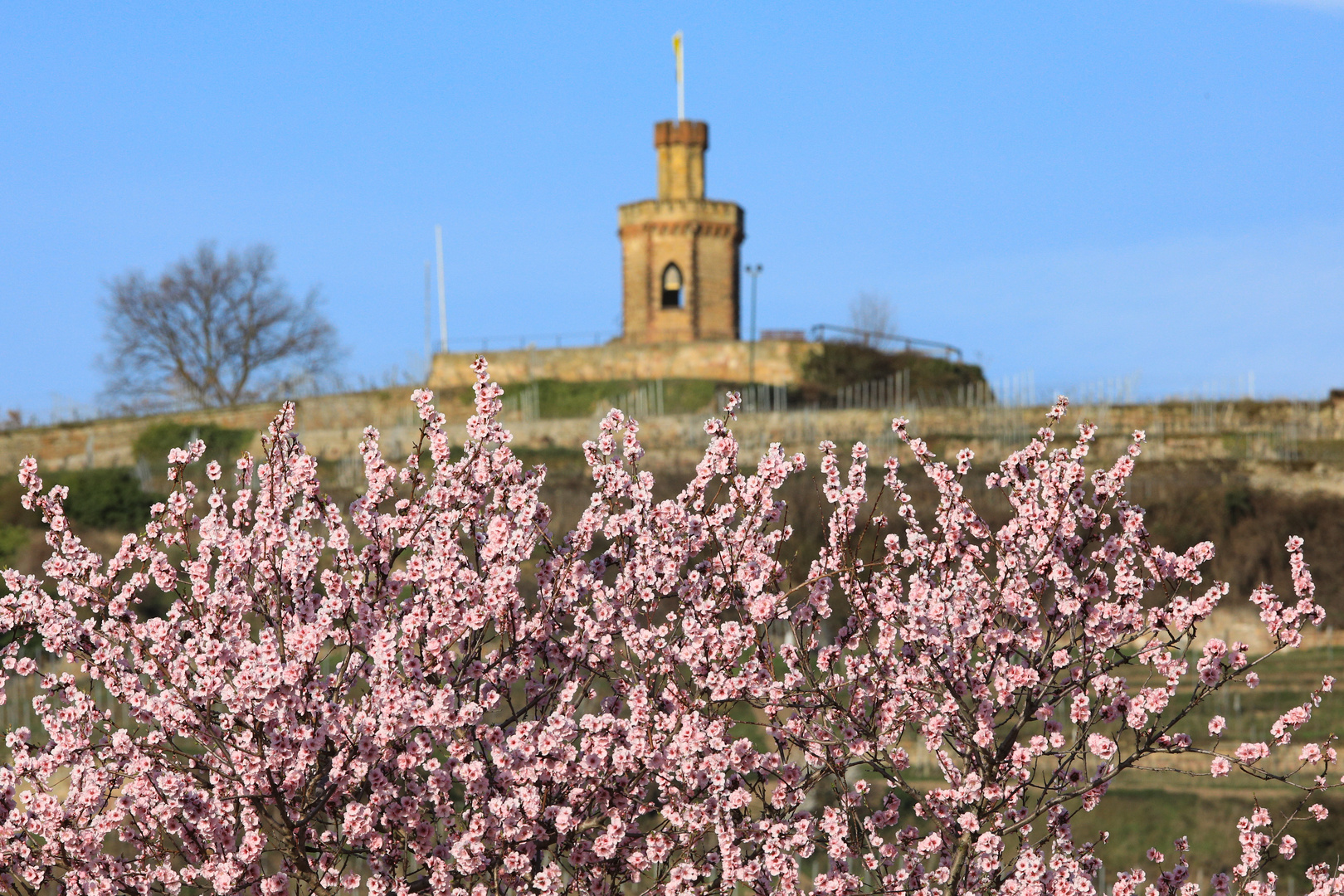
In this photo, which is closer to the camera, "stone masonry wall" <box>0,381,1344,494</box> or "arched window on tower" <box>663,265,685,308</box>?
"stone masonry wall" <box>0,381,1344,494</box>

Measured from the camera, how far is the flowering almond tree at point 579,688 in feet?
22.0

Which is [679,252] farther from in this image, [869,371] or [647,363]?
[869,371]

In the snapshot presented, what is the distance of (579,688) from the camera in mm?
7273

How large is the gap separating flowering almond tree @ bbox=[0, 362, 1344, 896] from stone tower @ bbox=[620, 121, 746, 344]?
47.2 metres

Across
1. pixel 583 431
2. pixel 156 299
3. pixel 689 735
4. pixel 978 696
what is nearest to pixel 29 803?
pixel 689 735

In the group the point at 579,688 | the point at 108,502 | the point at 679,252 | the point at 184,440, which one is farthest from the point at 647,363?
the point at 579,688

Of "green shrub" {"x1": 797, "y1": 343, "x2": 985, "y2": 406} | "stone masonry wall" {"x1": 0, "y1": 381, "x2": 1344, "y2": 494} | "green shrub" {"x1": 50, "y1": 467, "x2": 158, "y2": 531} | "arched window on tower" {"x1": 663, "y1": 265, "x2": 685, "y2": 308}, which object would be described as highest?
"arched window on tower" {"x1": 663, "y1": 265, "x2": 685, "y2": 308}

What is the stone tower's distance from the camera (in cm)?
5500

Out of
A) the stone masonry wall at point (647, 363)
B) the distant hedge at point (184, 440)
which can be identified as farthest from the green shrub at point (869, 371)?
the distant hedge at point (184, 440)

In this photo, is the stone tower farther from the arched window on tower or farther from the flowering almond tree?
the flowering almond tree

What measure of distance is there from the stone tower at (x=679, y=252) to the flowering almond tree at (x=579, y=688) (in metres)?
47.2

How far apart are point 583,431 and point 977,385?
637 inches

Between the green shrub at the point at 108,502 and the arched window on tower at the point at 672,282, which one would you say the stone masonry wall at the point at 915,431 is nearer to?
the green shrub at the point at 108,502

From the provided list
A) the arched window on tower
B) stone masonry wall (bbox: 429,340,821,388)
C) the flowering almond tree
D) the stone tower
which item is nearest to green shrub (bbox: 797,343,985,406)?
stone masonry wall (bbox: 429,340,821,388)
